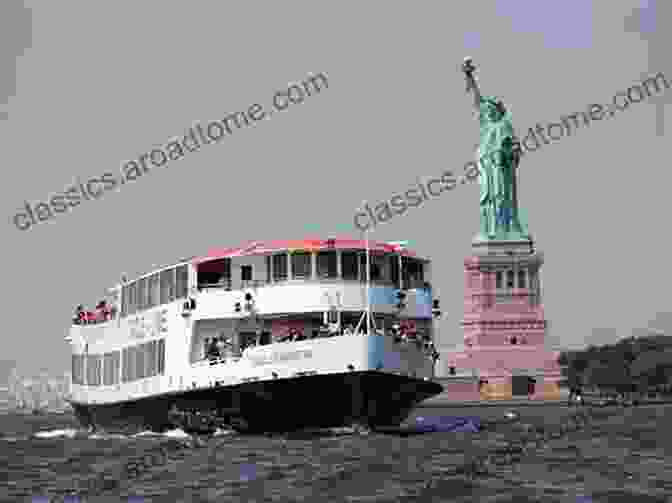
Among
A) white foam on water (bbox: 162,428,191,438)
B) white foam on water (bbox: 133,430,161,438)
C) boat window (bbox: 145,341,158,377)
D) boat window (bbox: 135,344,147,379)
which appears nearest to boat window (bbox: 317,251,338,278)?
white foam on water (bbox: 162,428,191,438)

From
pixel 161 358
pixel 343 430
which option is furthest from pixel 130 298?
pixel 343 430

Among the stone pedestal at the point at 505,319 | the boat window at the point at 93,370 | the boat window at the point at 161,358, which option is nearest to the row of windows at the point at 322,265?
the boat window at the point at 161,358

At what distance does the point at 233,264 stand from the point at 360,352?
7413 millimetres

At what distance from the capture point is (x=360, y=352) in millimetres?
53094

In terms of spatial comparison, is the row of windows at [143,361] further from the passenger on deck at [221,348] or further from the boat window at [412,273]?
the boat window at [412,273]

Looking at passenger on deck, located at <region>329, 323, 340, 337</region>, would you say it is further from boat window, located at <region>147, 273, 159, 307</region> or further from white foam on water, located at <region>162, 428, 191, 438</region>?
boat window, located at <region>147, 273, 159, 307</region>

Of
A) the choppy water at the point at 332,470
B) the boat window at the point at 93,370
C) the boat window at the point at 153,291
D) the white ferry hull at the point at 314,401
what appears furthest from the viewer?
→ the boat window at the point at 93,370

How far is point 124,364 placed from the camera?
225 feet

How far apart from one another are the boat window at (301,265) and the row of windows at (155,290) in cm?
548

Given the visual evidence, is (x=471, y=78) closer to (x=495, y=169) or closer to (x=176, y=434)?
(x=495, y=169)

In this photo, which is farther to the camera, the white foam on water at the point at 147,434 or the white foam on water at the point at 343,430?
the white foam on water at the point at 147,434

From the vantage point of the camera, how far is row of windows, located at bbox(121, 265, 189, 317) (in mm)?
60375

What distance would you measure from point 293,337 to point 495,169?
144 meters

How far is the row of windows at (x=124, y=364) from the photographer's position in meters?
63.1
